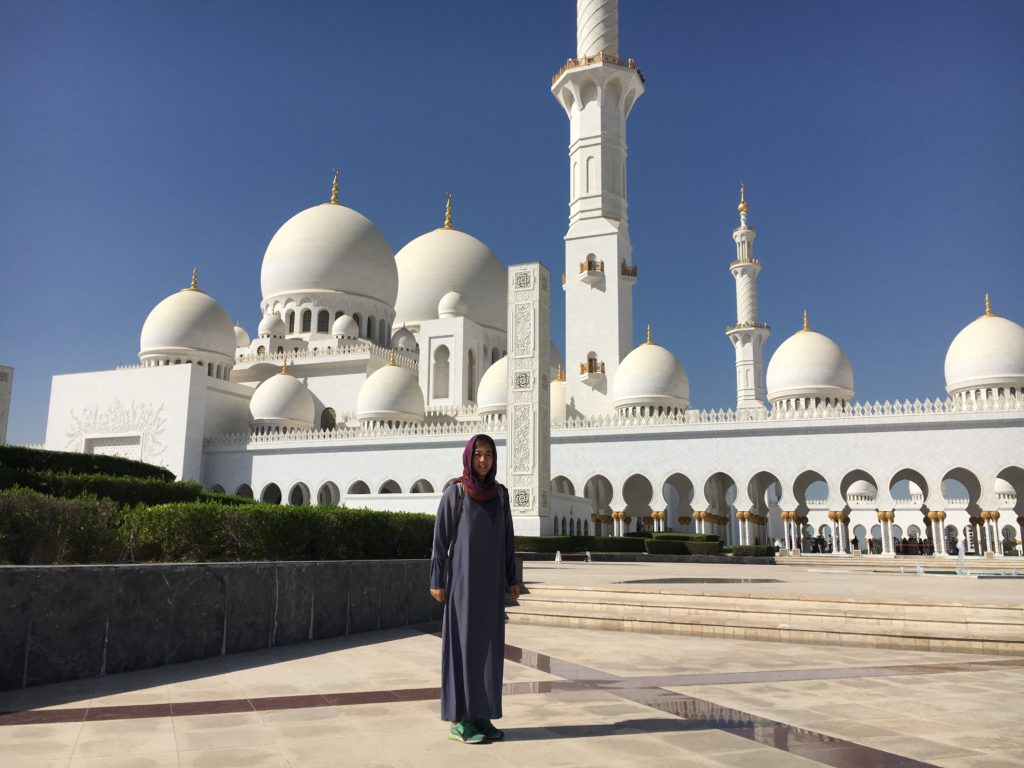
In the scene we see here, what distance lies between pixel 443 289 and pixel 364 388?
832cm

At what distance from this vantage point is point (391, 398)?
3259 cm

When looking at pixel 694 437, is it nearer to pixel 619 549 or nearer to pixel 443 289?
pixel 619 549

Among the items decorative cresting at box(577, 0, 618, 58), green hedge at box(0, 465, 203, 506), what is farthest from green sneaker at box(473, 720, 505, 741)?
decorative cresting at box(577, 0, 618, 58)

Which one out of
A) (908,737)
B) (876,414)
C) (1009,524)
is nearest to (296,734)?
(908,737)

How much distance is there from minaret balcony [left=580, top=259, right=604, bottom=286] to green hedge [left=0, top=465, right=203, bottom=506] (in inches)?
816

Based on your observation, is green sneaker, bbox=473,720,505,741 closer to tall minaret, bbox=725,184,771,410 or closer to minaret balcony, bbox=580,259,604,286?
minaret balcony, bbox=580,259,604,286

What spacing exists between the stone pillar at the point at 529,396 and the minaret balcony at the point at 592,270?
33.0 ft

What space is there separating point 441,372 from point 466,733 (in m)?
33.4

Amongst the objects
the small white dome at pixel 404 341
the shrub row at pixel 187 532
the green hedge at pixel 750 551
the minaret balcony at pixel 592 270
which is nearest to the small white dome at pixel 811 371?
the minaret balcony at pixel 592 270

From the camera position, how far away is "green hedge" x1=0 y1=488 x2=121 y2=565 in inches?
212

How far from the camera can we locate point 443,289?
3978cm

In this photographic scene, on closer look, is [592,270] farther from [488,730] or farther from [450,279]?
[488,730]

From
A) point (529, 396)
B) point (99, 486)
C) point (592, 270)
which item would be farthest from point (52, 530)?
point (592, 270)

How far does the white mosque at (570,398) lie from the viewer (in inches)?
1006
